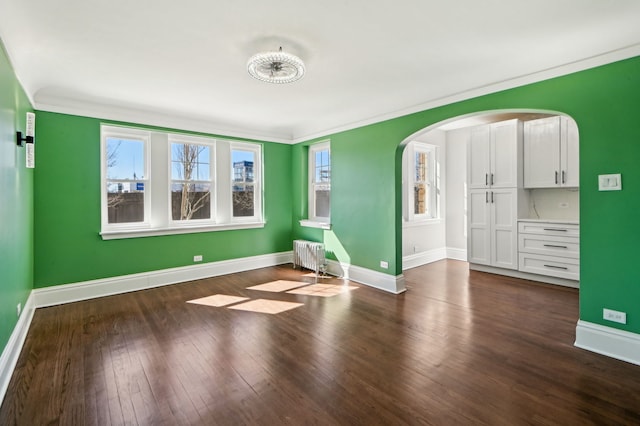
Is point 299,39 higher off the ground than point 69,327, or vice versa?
point 299,39

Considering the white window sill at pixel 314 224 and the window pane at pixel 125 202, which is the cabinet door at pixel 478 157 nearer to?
the white window sill at pixel 314 224

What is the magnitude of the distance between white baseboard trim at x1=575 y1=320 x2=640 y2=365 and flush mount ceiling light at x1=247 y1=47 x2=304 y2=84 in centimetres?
346

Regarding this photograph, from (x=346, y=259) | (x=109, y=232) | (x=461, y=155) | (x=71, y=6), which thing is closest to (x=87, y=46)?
(x=71, y=6)

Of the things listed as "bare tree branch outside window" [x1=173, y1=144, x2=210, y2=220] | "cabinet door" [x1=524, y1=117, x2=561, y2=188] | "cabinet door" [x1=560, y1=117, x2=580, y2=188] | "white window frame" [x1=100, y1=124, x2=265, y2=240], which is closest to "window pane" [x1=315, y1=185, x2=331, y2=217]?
"white window frame" [x1=100, y1=124, x2=265, y2=240]

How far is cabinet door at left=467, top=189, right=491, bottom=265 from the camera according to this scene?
5.24 m

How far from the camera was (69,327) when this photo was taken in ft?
10.4

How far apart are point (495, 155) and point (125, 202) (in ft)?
19.5

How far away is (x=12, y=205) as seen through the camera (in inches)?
100

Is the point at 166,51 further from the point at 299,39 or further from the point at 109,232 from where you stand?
the point at 109,232

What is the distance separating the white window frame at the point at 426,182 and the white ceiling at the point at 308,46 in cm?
194

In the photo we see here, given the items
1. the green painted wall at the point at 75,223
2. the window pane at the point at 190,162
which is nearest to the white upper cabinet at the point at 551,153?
the window pane at the point at 190,162

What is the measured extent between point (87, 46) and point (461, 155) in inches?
242

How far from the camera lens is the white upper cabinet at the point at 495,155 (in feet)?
16.0

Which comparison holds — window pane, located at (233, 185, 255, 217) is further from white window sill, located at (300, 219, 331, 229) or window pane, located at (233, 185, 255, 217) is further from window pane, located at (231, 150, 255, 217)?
white window sill, located at (300, 219, 331, 229)
